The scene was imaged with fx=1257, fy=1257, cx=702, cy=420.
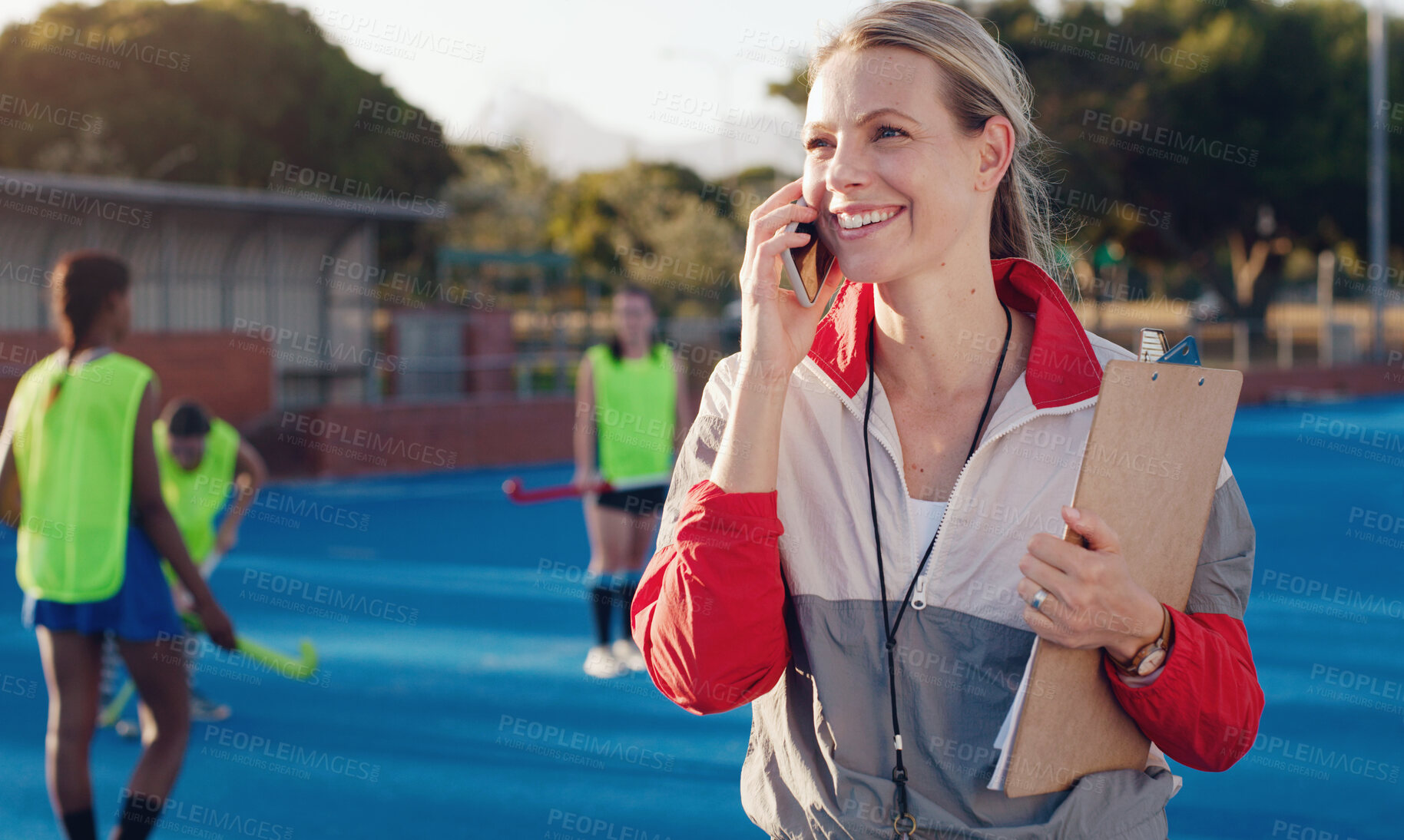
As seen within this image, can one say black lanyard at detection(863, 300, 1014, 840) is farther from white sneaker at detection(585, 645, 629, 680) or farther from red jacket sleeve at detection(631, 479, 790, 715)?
white sneaker at detection(585, 645, 629, 680)

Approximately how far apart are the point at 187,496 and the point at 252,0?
101 ft

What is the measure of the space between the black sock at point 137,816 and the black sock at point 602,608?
125 inches

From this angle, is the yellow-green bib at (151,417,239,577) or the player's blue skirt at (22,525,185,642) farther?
the yellow-green bib at (151,417,239,577)

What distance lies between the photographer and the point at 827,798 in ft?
5.93

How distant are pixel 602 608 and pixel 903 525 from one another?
5129mm

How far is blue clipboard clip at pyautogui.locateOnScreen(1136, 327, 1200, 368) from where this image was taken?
1.69 metres

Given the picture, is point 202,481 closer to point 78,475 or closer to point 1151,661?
point 78,475

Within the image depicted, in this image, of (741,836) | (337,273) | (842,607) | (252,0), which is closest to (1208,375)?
(842,607)

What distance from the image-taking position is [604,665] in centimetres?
675

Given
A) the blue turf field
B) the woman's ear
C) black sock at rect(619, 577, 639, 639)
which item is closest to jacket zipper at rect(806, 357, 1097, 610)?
the woman's ear

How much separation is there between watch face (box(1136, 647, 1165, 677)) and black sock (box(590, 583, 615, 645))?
5.26 meters

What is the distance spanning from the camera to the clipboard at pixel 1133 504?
1.66 metres

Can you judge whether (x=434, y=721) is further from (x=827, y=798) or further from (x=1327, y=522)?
(x=1327, y=522)

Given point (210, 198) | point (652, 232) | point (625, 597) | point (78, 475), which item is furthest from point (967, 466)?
point (652, 232)
